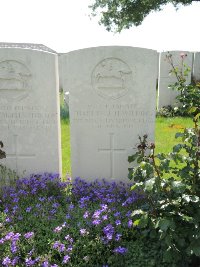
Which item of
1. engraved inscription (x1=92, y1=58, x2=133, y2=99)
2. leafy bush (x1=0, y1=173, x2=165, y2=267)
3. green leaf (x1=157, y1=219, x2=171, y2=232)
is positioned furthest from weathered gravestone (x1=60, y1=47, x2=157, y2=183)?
green leaf (x1=157, y1=219, x2=171, y2=232)

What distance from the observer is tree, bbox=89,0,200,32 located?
14.9 meters

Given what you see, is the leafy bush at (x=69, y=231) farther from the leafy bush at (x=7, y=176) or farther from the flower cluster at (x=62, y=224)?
the leafy bush at (x=7, y=176)

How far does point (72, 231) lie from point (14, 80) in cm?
210

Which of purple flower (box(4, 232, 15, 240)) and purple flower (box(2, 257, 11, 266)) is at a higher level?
purple flower (box(4, 232, 15, 240))

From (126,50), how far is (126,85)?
16.6 inches

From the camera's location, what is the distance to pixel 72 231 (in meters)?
2.84

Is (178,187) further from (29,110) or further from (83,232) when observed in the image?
(29,110)

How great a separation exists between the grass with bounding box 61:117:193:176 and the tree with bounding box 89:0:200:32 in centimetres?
782

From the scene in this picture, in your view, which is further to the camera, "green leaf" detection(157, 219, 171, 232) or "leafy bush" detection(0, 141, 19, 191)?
"leafy bush" detection(0, 141, 19, 191)

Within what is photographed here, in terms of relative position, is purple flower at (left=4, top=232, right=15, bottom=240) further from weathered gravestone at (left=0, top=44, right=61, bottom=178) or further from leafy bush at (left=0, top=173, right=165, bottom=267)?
weathered gravestone at (left=0, top=44, right=61, bottom=178)

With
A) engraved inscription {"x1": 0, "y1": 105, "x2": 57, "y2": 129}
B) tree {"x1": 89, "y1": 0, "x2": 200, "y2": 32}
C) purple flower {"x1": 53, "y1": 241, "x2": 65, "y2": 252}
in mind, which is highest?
tree {"x1": 89, "y1": 0, "x2": 200, "y2": 32}

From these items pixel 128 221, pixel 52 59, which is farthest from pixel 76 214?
pixel 52 59

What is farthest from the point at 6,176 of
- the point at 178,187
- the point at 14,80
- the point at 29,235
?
the point at 178,187

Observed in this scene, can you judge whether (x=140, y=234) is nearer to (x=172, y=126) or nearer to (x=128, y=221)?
(x=128, y=221)
